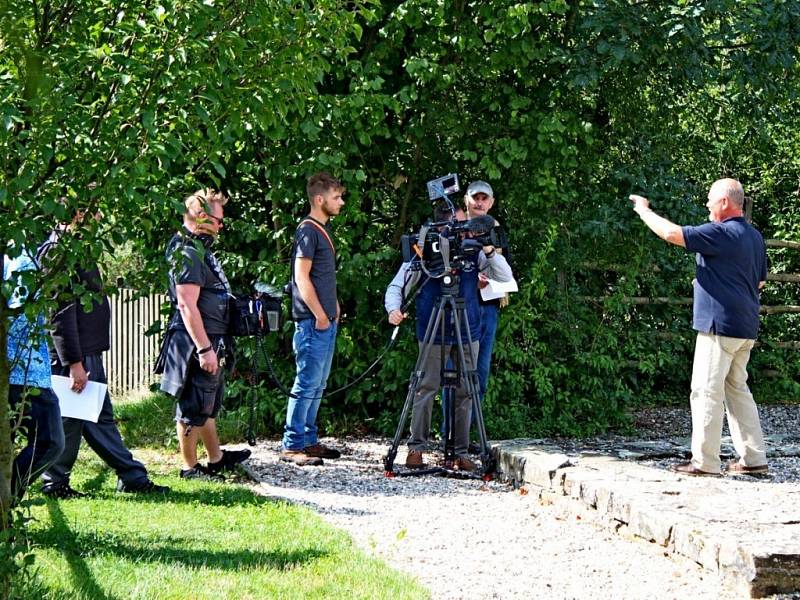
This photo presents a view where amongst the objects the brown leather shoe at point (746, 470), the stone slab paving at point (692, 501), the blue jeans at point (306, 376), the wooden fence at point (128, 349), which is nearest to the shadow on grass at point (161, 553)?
the stone slab paving at point (692, 501)

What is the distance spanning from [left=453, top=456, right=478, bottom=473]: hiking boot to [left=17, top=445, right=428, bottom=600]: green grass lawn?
1.63m

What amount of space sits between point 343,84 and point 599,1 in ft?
7.05

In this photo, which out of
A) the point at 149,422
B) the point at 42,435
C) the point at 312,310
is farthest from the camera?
the point at 149,422

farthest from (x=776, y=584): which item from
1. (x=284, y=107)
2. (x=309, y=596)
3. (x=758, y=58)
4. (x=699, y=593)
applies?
(x=758, y=58)

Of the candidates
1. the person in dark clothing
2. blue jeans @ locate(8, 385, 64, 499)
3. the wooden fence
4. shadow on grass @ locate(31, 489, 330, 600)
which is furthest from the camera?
the wooden fence

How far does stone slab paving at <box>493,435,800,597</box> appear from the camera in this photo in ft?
14.7

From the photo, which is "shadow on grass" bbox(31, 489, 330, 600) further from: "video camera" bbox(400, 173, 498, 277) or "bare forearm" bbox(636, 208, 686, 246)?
"bare forearm" bbox(636, 208, 686, 246)

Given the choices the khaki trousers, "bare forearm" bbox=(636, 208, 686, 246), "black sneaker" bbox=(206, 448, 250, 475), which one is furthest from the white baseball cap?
"black sneaker" bbox=(206, 448, 250, 475)

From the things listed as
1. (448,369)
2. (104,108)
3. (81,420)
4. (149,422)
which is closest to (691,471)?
(448,369)

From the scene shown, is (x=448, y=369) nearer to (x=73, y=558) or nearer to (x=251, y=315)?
(x=251, y=315)

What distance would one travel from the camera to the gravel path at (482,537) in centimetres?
464

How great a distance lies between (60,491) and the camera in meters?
6.15

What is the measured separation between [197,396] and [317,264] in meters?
1.32

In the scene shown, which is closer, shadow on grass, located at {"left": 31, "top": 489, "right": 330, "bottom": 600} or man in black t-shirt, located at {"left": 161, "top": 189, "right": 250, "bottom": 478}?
shadow on grass, located at {"left": 31, "top": 489, "right": 330, "bottom": 600}
